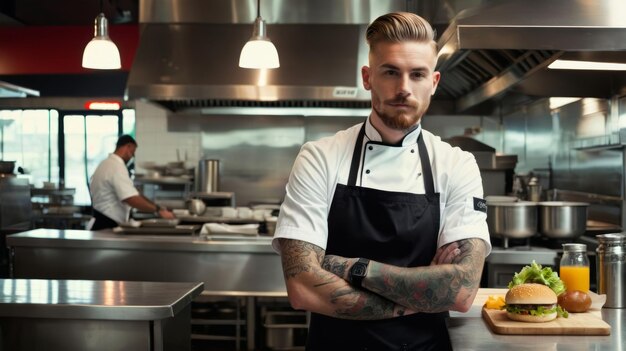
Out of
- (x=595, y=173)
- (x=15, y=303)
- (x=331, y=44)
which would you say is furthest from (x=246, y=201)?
(x=15, y=303)

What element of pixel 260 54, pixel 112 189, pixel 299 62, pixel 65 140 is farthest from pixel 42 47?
pixel 260 54

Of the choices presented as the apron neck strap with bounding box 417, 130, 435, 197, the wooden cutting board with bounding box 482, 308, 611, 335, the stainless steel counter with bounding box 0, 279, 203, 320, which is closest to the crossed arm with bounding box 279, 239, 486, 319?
the apron neck strap with bounding box 417, 130, 435, 197

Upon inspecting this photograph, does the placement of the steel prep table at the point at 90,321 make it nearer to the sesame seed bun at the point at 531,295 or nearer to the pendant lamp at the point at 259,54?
the sesame seed bun at the point at 531,295

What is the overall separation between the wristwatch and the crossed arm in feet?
0.04

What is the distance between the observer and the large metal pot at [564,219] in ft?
13.6

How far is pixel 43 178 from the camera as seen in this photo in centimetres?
1178

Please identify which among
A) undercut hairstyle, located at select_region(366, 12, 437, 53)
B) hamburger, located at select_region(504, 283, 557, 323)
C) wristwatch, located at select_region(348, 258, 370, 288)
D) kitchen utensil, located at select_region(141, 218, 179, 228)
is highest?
undercut hairstyle, located at select_region(366, 12, 437, 53)

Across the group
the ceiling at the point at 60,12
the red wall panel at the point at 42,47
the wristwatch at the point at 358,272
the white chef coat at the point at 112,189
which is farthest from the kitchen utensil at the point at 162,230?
the red wall panel at the point at 42,47

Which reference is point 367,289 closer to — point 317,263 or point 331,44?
point 317,263

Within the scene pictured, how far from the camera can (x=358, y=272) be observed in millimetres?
1912

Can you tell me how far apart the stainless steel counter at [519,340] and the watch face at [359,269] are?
1.28 ft

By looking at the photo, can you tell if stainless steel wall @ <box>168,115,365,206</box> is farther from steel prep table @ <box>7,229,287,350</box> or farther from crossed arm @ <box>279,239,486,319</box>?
crossed arm @ <box>279,239,486,319</box>

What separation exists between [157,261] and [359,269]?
3.08m

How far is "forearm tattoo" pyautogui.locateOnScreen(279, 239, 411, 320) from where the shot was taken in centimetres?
193
